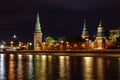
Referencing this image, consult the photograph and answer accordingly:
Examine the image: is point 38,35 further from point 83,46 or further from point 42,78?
point 42,78

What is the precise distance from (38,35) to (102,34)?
1524 inches

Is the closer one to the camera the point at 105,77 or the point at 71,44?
the point at 105,77

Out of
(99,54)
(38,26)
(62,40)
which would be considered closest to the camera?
(99,54)

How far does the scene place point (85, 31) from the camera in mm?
186875

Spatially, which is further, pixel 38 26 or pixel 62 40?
pixel 38 26

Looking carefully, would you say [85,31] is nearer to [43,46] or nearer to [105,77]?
[43,46]

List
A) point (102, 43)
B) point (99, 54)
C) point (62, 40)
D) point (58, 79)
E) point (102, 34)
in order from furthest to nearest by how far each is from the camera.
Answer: point (62, 40), point (102, 34), point (102, 43), point (99, 54), point (58, 79)

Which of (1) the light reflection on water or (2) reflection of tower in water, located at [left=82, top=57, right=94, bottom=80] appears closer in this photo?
(1) the light reflection on water

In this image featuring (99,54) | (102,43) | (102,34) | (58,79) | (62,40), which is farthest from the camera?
(62,40)

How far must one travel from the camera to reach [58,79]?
25422mm

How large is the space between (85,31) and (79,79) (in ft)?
530

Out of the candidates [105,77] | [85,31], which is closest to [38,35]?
[85,31]

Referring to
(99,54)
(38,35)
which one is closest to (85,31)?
(38,35)

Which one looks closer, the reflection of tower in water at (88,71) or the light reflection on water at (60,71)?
the light reflection on water at (60,71)
